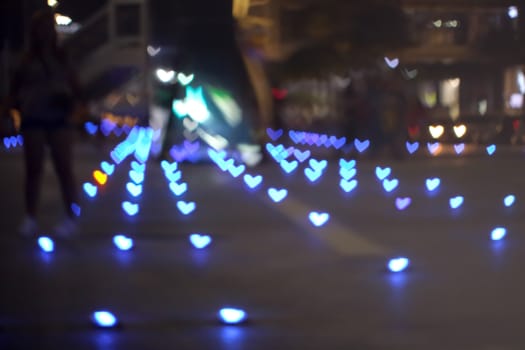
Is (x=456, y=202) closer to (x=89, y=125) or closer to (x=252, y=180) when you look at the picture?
(x=252, y=180)

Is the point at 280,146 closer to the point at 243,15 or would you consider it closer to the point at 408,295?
the point at 243,15

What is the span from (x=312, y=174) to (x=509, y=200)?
4.96 m

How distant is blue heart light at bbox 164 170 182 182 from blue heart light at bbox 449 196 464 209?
4.71 m

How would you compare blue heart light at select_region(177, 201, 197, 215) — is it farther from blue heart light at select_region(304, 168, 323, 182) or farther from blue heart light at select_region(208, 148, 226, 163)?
blue heart light at select_region(208, 148, 226, 163)

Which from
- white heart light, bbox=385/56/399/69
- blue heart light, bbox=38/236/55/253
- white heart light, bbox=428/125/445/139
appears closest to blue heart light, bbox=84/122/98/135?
blue heart light, bbox=38/236/55/253

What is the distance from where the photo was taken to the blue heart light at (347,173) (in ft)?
54.0

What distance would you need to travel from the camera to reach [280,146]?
2705 cm

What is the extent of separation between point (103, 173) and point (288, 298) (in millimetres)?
11200

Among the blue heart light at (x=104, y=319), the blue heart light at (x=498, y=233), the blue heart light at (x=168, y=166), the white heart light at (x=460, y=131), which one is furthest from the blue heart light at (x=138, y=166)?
the white heart light at (x=460, y=131)

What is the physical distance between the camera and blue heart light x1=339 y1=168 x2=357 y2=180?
16.5 meters

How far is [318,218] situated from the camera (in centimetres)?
1088

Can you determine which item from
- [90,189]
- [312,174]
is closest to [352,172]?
[312,174]

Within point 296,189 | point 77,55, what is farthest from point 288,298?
point 77,55

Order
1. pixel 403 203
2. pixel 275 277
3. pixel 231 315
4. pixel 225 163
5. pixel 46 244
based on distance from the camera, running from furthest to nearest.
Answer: pixel 225 163 < pixel 403 203 < pixel 46 244 < pixel 275 277 < pixel 231 315
